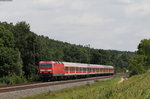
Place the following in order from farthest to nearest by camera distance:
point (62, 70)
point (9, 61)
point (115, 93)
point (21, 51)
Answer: point (21, 51) < point (9, 61) < point (62, 70) < point (115, 93)

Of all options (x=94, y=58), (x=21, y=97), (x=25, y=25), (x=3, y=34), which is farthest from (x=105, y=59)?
(x=21, y=97)

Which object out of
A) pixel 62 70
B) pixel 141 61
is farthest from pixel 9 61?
pixel 141 61

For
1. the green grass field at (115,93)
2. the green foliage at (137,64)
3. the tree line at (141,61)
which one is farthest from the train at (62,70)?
the green grass field at (115,93)

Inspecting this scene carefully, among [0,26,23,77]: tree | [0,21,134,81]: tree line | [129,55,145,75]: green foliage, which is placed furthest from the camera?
[129,55,145,75]: green foliage

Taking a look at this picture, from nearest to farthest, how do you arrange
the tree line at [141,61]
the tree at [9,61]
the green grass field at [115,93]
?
the green grass field at [115,93] → the tree at [9,61] → the tree line at [141,61]

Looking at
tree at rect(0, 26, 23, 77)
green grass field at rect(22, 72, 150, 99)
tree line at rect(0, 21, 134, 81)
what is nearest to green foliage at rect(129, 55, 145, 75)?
tree line at rect(0, 21, 134, 81)

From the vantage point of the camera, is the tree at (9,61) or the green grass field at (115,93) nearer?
the green grass field at (115,93)

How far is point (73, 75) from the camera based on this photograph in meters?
61.5

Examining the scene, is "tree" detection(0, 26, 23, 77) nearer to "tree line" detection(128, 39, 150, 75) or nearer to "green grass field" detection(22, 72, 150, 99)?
"tree line" detection(128, 39, 150, 75)

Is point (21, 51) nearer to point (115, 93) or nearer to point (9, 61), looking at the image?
point (9, 61)

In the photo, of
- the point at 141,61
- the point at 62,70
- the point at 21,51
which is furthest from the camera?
the point at 21,51

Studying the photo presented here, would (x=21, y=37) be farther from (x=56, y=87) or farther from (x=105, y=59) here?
(x=105, y=59)

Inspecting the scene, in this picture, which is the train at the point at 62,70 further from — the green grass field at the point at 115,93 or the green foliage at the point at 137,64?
the green grass field at the point at 115,93

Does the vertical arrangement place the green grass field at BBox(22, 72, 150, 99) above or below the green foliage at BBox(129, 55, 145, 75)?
below
